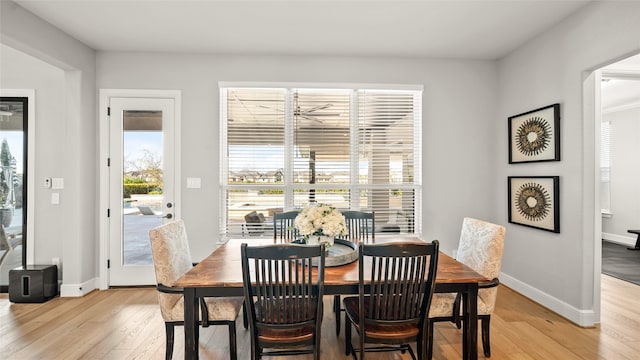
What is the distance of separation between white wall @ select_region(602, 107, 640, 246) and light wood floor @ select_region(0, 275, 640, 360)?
3.32 metres

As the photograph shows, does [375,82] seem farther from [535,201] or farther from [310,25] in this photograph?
[535,201]

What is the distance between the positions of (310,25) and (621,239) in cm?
684

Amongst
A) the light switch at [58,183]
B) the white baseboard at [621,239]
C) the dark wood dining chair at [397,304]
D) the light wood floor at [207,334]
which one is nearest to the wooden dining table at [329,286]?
the dark wood dining chair at [397,304]

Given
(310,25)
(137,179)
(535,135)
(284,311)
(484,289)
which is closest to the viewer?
(284,311)

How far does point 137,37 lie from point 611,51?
437cm

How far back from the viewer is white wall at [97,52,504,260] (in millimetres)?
3793

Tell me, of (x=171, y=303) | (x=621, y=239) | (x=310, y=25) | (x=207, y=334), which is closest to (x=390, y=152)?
(x=310, y=25)

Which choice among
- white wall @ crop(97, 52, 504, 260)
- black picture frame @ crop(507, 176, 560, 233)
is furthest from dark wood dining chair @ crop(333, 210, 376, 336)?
black picture frame @ crop(507, 176, 560, 233)

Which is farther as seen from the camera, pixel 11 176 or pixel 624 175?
pixel 624 175

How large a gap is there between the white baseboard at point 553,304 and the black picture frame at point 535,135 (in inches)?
53.9

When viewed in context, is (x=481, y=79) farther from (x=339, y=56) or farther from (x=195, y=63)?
(x=195, y=63)

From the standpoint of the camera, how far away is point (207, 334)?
2.65 metres

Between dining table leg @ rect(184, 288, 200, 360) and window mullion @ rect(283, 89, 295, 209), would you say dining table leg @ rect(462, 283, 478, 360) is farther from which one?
window mullion @ rect(283, 89, 295, 209)

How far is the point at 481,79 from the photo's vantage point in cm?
401
